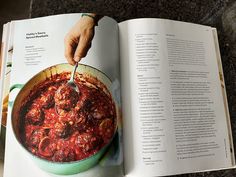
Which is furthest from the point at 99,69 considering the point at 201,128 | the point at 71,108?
the point at 201,128

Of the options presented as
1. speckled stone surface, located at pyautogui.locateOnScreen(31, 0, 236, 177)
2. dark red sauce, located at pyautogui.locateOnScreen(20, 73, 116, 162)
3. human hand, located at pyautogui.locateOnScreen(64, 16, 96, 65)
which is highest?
speckled stone surface, located at pyautogui.locateOnScreen(31, 0, 236, 177)

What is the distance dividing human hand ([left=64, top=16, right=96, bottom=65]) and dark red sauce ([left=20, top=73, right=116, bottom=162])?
3cm

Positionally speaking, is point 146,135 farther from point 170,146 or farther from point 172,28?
point 172,28

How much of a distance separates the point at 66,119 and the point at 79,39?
0.13 meters

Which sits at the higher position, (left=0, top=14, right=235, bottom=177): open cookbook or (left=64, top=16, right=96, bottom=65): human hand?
(left=64, top=16, right=96, bottom=65): human hand

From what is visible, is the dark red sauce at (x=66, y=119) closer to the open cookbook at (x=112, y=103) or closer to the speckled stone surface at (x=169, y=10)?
the open cookbook at (x=112, y=103)

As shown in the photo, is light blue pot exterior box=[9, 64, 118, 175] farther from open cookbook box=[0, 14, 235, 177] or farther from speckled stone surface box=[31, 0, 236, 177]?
speckled stone surface box=[31, 0, 236, 177]

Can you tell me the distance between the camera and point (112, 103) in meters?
0.45

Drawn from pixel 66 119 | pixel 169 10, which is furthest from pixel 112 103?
pixel 169 10

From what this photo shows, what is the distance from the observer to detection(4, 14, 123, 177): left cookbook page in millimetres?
416

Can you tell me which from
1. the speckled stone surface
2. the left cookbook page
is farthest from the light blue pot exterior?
the speckled stone surface

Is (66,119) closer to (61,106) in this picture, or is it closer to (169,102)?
(61,106)

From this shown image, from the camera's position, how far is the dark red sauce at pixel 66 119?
42cm

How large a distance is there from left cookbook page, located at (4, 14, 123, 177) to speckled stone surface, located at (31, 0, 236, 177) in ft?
0.22
